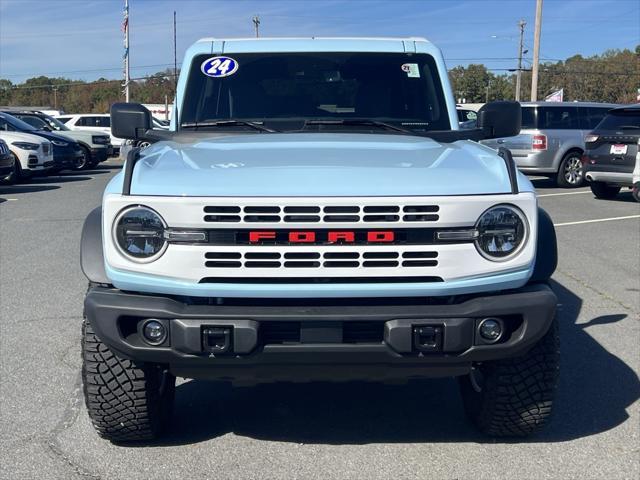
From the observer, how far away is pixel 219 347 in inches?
122

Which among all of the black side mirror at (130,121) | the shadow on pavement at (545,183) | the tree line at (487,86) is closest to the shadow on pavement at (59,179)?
the shadow on pavement at (545,183)

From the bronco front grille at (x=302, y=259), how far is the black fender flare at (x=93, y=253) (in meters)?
0.49

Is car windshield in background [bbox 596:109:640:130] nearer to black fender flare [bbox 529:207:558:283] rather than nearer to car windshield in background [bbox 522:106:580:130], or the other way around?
car windshield in background [bbox 522:106:580:130]

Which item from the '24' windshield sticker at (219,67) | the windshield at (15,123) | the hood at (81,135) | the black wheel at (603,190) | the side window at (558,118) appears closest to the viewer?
the '24' windshield sticker at (219,67)

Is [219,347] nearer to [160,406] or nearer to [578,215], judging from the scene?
[160,406]

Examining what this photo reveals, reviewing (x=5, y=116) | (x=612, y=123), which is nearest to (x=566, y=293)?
(x=612, y=123)

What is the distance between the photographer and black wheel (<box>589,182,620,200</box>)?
Result: 14953mm

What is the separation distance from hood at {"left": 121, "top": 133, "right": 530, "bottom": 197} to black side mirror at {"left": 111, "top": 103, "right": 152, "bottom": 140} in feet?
1.90

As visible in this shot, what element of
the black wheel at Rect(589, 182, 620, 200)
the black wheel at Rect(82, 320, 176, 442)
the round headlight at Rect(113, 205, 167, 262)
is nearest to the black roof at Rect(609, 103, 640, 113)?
the black wheel at Rect(589, 182, 620, 200)

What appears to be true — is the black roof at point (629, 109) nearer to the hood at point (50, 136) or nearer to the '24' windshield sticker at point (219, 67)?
the '24' windshield sticker at point (219, 67)

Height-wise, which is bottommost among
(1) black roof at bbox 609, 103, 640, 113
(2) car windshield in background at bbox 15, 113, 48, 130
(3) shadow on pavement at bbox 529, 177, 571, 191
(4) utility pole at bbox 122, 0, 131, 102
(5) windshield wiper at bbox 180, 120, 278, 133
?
(3) shadow on pavement at bbox 529, 177, 571, 191

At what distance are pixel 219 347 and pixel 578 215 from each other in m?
10.5

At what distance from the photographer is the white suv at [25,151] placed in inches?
704

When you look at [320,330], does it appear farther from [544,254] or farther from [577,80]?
[577,80]
